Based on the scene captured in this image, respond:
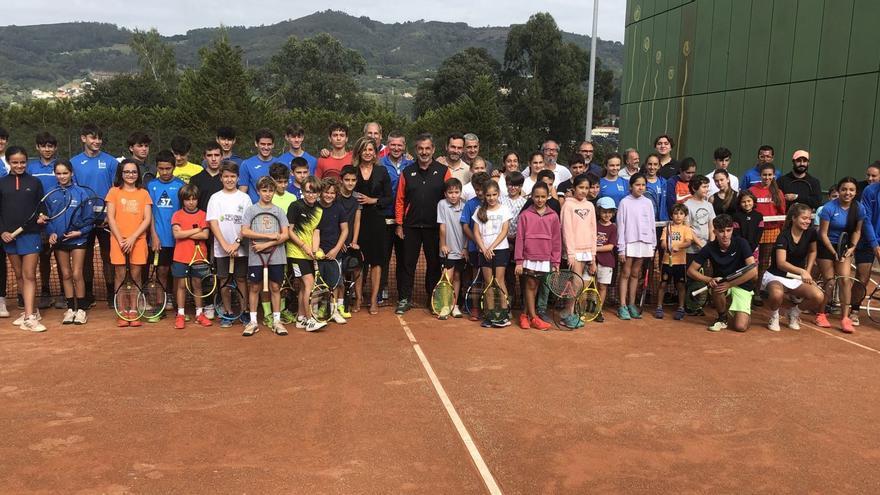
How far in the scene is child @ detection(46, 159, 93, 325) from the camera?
7.29 m

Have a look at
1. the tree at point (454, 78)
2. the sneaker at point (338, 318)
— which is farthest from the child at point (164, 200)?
the tree at point (454, 78)

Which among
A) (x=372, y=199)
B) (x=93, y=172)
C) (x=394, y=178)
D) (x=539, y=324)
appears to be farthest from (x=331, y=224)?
(x=93, y=172)

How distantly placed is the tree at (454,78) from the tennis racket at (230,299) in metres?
56.2

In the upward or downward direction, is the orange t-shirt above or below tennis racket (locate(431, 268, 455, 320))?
above

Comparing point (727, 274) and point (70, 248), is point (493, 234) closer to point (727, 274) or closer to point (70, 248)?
point (727, 274)

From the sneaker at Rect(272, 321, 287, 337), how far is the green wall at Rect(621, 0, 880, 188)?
998cm

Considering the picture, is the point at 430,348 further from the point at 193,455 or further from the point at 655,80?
the point at 655,80

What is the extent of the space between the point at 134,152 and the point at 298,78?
7144 centimetres

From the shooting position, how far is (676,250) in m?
8.23

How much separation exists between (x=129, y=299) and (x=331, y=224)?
2.40m

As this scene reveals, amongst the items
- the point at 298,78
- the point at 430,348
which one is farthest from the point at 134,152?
the point at 298,78

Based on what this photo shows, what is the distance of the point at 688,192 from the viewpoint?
8.69 meters

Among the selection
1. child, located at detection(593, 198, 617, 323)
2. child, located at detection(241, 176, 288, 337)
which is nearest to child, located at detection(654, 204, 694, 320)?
child, located at detection(593, 198, 617, 323)

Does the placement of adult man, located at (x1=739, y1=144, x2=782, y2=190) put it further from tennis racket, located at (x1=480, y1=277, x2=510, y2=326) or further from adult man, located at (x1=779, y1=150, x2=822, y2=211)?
tennis racket, located at (x1=480, y1=277, x2=510, y2=326)
